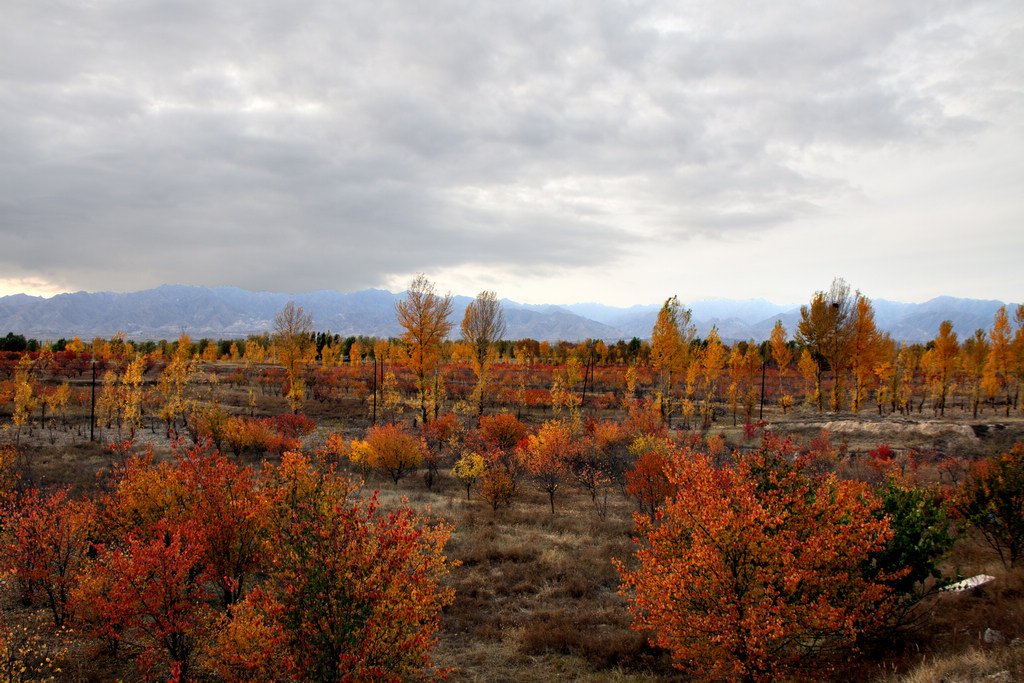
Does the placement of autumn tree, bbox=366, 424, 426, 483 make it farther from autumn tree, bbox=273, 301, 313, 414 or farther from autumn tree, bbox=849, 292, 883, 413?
autumn tree, bbox=849, 292, 883, 413

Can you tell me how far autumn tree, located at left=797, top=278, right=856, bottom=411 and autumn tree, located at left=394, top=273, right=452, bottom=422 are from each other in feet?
98.6

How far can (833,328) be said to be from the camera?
38469 millimetres

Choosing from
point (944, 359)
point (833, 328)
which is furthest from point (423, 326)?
point (944, 359)

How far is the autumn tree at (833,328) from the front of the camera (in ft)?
125

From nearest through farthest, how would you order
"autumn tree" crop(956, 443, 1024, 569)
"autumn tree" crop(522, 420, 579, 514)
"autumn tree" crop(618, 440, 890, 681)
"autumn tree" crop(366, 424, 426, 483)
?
"autumn tree" crop(618, 440, 890, 681) → "autumn tree" crop(956, 443, 1024, 569) → "autumn tree" crop(522, 420, 579, 514) → "autumn tree" crop(366, 424, 426, 483)

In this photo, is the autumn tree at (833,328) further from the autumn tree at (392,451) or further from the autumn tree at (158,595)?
the autumn tree at (158,595)

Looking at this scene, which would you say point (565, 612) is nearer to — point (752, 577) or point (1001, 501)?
point (752, 577)

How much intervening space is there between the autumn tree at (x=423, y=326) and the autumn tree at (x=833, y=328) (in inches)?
1183

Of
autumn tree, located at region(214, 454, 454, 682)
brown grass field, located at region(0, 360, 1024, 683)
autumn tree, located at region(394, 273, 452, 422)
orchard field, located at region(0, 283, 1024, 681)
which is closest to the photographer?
autumn tree, located at region(214, 454, 454, 682)

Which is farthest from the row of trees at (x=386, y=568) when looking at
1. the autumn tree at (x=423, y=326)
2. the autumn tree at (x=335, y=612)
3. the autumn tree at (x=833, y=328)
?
the autumn tree at (x=833, y=328)

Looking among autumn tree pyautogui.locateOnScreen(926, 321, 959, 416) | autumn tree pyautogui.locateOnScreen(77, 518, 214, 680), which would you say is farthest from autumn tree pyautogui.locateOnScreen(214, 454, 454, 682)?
autumn tree pyautogui.locateOnScreen(926, 321, 959, 416)

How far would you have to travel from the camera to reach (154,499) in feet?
29.1

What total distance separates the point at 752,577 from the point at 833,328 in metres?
39.8

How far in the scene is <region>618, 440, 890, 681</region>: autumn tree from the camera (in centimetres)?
598
